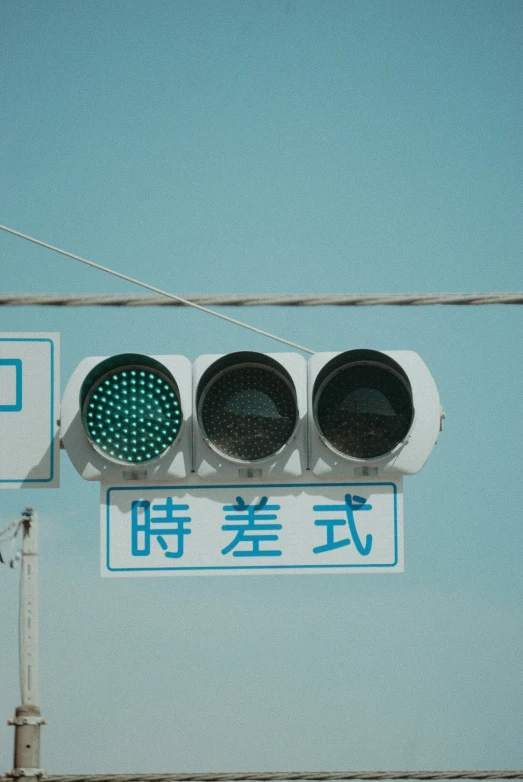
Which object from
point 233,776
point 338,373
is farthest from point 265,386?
point 233,776

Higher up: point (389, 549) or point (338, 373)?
point (338, 373)

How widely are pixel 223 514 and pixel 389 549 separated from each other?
0.68 meters

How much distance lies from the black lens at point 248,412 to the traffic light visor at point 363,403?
13 centimetres

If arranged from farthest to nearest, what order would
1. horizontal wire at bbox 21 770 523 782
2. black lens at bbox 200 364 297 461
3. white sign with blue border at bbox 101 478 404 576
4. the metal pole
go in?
the metal pole, horizontal wire at bbox 21 770 523 782, white sign with blue border at bbox 101 478 404 576, black lens at bbox 200 364 297 461

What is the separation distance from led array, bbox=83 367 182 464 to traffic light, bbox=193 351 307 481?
0.37 feet

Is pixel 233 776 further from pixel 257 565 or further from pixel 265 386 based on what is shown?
pixel 265 386

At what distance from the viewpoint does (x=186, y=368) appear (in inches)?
186

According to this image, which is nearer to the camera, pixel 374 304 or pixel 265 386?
pixel 265 386

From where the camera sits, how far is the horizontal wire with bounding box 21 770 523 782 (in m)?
5.02

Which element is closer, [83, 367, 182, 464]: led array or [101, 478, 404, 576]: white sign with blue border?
[83, 367, 182, 464]: led array

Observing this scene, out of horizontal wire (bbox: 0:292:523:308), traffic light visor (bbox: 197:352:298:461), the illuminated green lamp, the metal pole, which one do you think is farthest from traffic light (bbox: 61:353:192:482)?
the metal pole

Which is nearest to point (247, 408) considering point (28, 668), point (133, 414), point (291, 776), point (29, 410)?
point (133, 414)

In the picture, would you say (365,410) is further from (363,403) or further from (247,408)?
(247,408)

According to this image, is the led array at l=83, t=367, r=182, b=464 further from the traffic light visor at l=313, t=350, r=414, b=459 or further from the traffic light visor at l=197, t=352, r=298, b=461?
the traffic light visor at l=313, t=350, r=414, b=459
